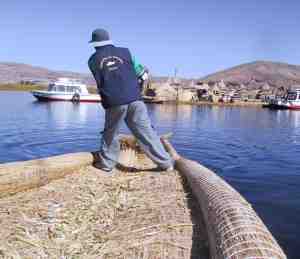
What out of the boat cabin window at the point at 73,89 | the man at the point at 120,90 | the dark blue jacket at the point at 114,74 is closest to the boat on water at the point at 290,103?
the boat cabin window at the point at 73,89

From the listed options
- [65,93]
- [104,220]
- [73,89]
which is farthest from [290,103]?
[104,220]

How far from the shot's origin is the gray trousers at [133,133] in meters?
5.91

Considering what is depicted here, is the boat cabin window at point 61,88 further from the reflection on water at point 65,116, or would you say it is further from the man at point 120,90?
the man at point 120,90

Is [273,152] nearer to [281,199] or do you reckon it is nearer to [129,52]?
[281,199]

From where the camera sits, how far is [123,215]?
4.32 meters

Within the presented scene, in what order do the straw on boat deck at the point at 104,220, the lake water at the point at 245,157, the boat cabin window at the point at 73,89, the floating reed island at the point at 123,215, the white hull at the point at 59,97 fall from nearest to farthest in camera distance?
the floating reed island at the point at 123,215 < the straw on boat deck at the point at 104,220 < the lake water at the point at 245,157 < the white hull at the point at 59,97 < the boat cabin window at the point at 73,89

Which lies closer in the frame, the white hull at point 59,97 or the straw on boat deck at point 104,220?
the straw on boat deck at point 104,220

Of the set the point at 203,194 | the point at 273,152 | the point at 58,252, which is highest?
the point at 203,194

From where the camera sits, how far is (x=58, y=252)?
3338mm

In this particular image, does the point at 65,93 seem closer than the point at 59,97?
No

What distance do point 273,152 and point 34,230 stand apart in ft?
43.7

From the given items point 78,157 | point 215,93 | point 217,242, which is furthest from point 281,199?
point 215,93

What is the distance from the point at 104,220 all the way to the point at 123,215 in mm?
247

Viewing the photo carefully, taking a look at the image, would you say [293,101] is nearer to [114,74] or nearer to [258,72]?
[114,74]
